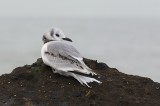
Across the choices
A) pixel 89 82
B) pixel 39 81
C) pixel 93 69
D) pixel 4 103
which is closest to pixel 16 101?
pixel 4 103

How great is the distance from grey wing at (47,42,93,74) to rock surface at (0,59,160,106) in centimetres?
12

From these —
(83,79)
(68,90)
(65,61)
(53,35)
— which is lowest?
(68,90)

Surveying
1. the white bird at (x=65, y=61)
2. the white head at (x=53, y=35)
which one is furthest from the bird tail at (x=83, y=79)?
the white head at (x=53, y=35)

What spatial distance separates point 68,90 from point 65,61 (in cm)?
49

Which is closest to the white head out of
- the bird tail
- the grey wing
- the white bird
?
the white bird

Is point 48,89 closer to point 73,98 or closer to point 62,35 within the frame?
point 73,98

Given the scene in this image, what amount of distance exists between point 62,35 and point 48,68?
0.52 meters

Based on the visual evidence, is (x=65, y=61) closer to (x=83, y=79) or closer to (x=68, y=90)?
(x=83, y=79)

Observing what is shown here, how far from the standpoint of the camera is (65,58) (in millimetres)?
5852

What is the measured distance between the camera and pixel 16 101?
5.18m

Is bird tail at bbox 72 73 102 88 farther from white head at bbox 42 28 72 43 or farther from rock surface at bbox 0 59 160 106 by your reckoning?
white head at bbox 42 28 72 43

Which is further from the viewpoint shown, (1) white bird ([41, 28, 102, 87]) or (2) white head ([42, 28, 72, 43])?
(2) white head ([42, 28, 72, 43])

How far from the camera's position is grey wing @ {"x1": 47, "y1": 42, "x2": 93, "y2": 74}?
5723mm

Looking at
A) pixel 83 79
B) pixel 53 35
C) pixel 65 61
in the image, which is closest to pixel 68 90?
pixel 83 79
